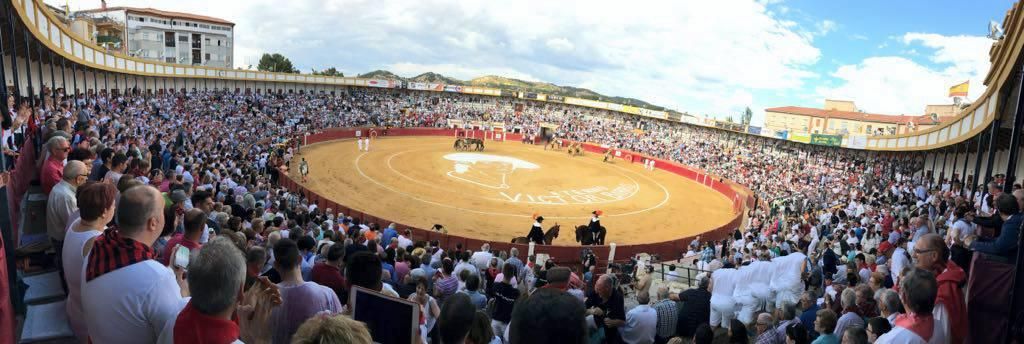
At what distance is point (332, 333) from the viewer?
2.04 m

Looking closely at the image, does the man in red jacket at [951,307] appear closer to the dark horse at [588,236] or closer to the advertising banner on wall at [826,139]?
the dark horse at [588,236]

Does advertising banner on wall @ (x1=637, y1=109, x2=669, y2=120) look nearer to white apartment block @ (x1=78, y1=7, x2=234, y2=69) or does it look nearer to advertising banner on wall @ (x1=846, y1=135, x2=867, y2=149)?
advertising banner on wall @ (x1=846, y1=135, x2=867, y2=149)

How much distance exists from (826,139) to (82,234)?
152 ft

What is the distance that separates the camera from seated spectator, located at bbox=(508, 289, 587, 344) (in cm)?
239

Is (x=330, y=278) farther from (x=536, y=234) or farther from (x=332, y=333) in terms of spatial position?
(x=536, y=234)

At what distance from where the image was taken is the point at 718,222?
98.0 ft

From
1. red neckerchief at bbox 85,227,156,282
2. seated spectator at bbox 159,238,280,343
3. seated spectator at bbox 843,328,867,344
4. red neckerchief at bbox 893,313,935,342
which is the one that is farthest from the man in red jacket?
red neckerchief at bbox 85,227,156,282

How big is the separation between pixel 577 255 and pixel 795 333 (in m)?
13.2

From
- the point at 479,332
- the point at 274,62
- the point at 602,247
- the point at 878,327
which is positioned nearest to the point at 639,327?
the point at 878,327

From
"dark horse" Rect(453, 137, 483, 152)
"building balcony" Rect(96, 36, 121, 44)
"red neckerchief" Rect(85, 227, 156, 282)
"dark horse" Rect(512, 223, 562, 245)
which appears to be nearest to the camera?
"red neckerchief" Rect(85, 227, 156, 282)

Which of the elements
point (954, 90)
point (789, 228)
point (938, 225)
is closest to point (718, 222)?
point (789, 228)

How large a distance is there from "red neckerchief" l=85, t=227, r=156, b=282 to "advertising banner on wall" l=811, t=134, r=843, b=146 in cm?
4506

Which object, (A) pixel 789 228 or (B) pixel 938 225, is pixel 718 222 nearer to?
(A) pixel 789 228

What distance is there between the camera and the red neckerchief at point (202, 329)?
2.66m
